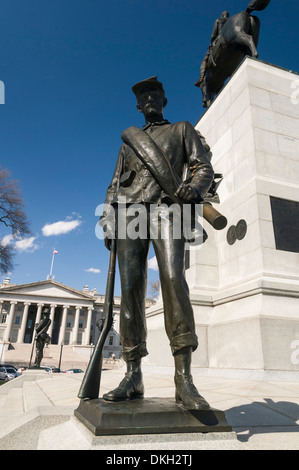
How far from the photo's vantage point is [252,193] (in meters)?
6.89

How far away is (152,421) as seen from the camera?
5.90 feet

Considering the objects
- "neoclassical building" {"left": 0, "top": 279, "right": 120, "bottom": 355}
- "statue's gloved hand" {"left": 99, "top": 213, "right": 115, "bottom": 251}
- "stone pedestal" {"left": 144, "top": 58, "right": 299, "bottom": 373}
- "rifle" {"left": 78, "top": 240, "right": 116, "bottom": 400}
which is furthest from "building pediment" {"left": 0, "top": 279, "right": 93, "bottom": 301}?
"rifle" {"left": 78, "top": 240, "right": 116, "bottom": 400}

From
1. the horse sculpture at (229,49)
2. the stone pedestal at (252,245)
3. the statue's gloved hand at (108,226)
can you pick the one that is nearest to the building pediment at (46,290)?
the horse sculpture at (229,49)

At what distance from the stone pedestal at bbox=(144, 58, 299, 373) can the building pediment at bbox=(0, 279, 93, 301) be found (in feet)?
244

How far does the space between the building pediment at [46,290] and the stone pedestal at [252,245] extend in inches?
2926

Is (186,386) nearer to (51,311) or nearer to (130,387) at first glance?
(130,387)

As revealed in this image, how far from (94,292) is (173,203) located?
9929 centimetres

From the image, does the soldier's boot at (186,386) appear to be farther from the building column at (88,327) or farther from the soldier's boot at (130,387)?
the building column at (88,327)

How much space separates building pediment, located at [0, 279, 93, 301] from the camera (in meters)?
75.6

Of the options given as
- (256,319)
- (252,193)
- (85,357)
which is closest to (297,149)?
(252,193)

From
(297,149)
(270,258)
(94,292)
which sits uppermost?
(94,292)

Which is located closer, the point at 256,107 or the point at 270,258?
the point at 270,258

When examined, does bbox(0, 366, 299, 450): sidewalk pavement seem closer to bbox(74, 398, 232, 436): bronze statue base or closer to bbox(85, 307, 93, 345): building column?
bbox(74, 398, 232, 436): bronze statue base

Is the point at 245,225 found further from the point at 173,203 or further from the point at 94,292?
the point at 94,292
